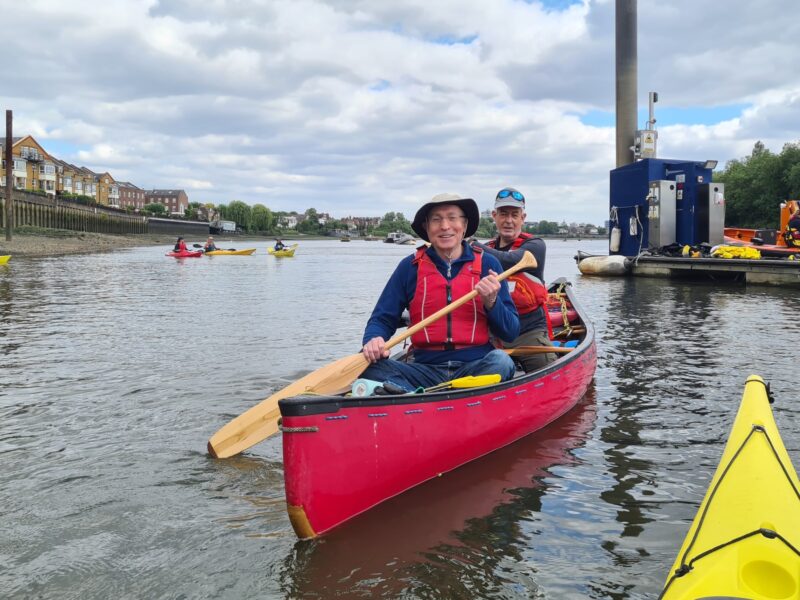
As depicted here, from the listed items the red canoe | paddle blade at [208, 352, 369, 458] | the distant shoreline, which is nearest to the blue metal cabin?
the red canoe

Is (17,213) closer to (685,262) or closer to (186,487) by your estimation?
(685,262)

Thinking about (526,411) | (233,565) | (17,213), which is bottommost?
(233,565)

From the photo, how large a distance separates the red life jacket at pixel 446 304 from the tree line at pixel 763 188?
196ft

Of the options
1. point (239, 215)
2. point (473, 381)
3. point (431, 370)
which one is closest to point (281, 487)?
point (431, 370)

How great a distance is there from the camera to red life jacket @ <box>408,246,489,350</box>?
540 centimetres

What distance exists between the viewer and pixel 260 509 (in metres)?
4.69

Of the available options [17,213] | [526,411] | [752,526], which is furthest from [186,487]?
[17,213]

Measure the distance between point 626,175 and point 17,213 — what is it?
4595 centimetres

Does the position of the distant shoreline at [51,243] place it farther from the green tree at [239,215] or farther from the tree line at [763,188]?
the green tree at [239,215]

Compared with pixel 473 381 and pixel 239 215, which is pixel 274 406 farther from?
pixel 239 215

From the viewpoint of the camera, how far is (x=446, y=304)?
542 centimetres

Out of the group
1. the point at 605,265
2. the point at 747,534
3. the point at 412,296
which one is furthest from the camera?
the point at 605,265

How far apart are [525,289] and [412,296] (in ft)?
6.34

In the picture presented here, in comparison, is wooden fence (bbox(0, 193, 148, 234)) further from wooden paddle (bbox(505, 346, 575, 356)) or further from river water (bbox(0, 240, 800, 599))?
wooden paddle (bbox(505, 346, 575, 356))
